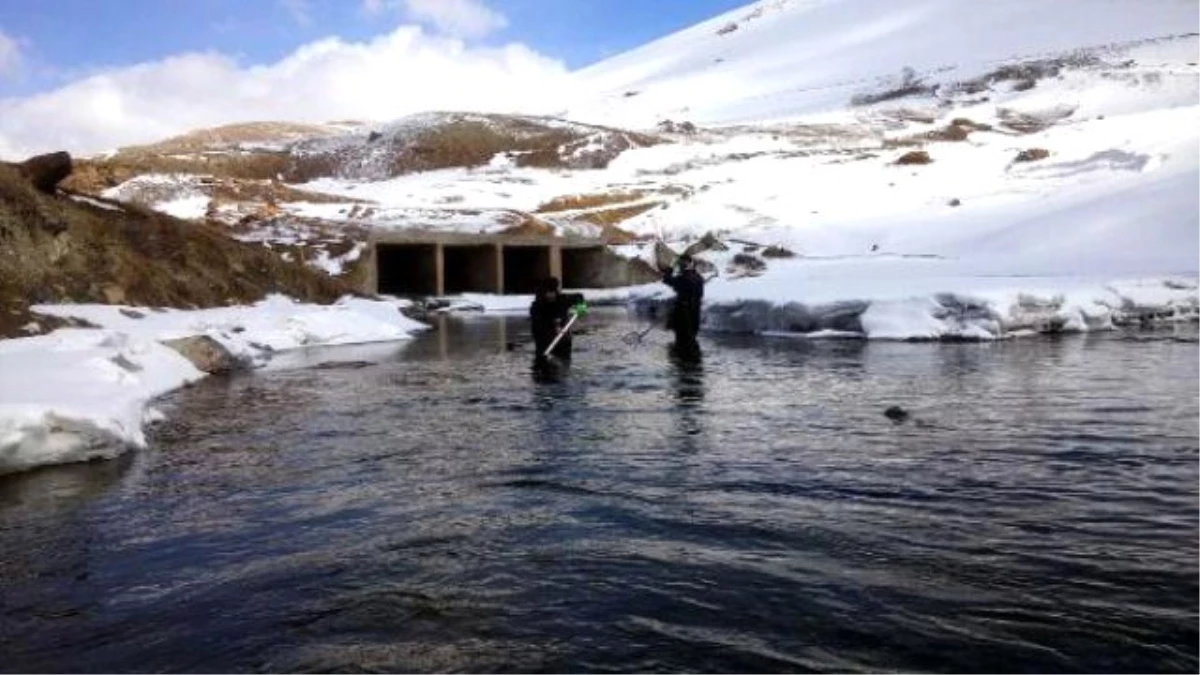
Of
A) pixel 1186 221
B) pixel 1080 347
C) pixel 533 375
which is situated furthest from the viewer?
pixel 1186 221

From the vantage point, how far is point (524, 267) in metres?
52.8

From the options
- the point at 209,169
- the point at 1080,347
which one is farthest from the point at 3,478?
the point at 209,169

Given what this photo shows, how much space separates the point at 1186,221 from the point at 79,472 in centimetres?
3461

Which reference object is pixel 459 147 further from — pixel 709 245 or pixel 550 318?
pixel 550 318

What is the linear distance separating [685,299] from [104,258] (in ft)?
42.5

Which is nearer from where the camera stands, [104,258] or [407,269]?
[104,258]

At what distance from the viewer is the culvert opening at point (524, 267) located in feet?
164

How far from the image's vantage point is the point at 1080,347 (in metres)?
19.2

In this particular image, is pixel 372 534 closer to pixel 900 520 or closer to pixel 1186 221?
pixel 900 520

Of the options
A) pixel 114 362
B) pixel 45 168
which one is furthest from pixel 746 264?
pixel 114 362

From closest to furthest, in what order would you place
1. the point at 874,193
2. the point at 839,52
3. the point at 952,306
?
1. the point at 952,306
2. the point at 874,193
3. the point at 839,52

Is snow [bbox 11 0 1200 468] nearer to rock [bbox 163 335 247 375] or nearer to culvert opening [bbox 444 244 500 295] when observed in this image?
rock [bbox 163 335 247 375]

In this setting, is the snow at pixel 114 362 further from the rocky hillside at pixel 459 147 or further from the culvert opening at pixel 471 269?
the rocky hillside at pixel 459 147

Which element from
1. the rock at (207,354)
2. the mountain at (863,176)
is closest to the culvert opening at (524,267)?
the mountain at (863,176)
